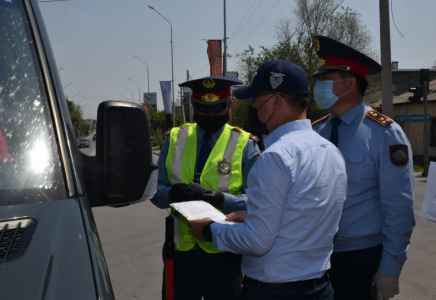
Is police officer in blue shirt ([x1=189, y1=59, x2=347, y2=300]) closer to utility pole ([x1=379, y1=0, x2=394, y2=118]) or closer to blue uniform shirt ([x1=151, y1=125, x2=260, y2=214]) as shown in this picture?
blue uniform shirt ([x1=151, y1=125, x2=260, y2=214])

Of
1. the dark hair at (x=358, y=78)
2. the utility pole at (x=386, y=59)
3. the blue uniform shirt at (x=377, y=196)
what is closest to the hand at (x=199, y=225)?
the blue uniform shirt at (x=377, y=196)

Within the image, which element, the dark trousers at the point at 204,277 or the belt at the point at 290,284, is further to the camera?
the dark trousers at the point at 204,277

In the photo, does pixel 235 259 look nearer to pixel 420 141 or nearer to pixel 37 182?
pixel 37 182

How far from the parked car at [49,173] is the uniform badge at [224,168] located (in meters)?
1.01

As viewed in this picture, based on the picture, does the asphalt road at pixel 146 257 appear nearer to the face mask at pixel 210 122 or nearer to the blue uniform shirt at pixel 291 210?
the face mask at pixel 210 122

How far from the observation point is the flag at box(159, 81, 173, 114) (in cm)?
3177

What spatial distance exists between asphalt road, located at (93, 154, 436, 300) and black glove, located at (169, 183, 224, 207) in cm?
213

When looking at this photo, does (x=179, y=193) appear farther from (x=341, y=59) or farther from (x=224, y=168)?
(x=341, y=59)

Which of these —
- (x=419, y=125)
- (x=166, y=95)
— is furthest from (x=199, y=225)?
(x=166, y=95)

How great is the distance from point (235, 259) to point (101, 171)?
4.32 ft

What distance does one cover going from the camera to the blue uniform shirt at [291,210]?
67.1 inches

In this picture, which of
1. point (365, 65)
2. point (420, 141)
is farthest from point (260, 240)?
point (420, 141)

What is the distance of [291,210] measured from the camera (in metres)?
1.74

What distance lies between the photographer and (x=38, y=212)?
127 cm
